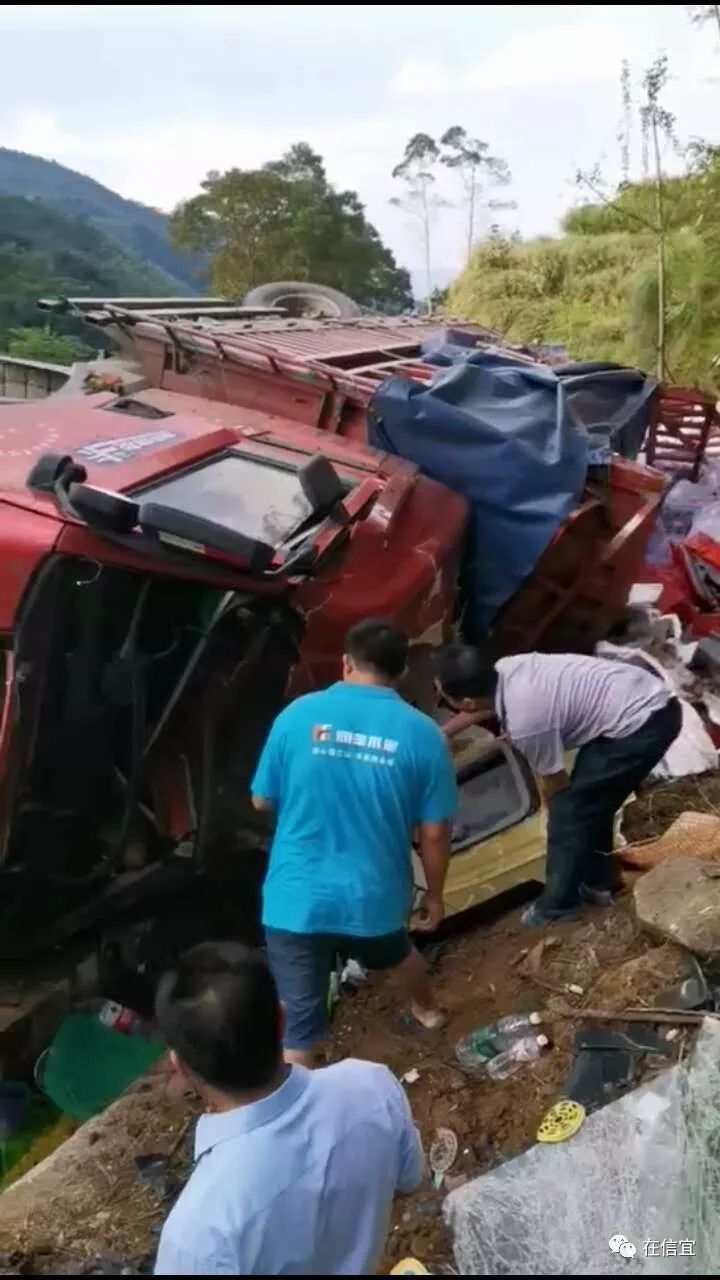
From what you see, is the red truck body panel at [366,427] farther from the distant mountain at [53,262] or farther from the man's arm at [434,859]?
the distant mountain at [53,262]

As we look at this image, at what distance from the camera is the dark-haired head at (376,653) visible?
10.6ft

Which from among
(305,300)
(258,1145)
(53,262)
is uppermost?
(53,262)

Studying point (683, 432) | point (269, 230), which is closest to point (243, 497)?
point (683, 432)

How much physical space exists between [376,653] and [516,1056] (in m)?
1.26

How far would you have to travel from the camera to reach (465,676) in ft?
12.6

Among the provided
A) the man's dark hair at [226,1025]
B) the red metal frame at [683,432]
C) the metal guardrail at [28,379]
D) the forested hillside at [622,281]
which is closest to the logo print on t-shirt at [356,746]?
the man's dark hair at [226,1025]

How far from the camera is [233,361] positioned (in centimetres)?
559

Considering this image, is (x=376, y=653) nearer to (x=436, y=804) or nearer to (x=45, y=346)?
(x=436, y=804)

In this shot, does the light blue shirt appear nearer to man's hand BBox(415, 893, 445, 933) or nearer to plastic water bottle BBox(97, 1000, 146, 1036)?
man's hand BBox(415, 893, 445, 933)

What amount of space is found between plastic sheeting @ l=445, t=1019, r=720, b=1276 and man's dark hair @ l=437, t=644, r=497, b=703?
4.25ft

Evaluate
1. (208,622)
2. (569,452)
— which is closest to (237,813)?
(208,622)

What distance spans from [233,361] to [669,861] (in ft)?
9.86

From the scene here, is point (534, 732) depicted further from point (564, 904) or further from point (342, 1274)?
point (342, 1274)

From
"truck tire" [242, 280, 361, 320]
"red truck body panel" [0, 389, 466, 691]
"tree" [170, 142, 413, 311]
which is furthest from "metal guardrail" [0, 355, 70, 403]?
"tree" [170, 142, 413, 311]
